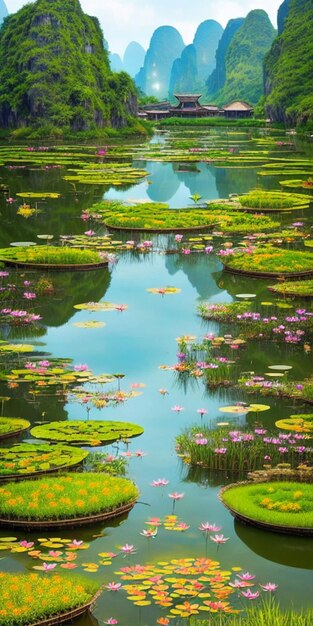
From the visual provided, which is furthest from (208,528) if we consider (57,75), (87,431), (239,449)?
(57,75)

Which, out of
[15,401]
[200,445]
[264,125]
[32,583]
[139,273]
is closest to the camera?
[32,583]

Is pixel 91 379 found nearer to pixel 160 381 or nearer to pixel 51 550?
pixel 160 381

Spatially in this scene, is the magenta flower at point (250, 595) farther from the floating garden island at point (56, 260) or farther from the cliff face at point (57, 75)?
the cliff face at point (57, 75)

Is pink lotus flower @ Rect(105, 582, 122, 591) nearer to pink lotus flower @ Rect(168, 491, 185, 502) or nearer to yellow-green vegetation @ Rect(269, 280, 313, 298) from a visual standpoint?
pink lotus flower @ Rect(168, 491, 185, 502)

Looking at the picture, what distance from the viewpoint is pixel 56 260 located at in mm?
19984

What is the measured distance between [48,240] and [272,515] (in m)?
15.7

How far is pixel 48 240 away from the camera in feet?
77.2

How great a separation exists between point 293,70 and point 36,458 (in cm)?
10914

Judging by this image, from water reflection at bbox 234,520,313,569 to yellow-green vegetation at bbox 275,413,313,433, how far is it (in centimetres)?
220

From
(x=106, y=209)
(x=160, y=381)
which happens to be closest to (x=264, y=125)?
(x=106, y=209)

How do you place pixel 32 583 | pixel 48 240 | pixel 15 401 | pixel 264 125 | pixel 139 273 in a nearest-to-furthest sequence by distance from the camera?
pixel 32 583 → pixel 15 401 → pixel 139 273 → pixel 48 240 → pixel 264 125

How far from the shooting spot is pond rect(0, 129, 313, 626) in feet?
26.8

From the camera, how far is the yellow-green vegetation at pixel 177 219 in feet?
84.4

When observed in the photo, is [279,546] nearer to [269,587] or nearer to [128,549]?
[269,587]
